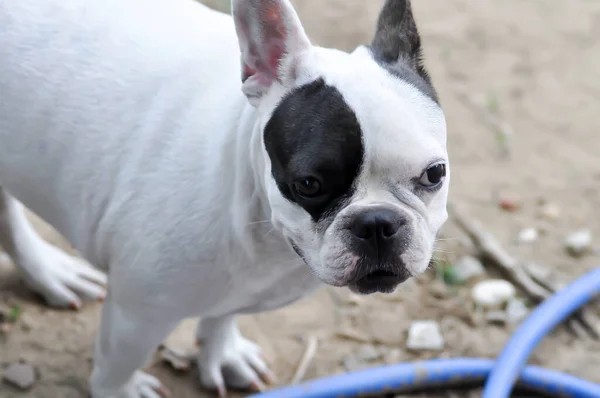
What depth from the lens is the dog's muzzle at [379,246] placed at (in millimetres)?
1533

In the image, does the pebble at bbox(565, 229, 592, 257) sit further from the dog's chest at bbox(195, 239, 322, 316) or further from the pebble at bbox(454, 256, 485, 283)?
the dog's chest at bbox(195, 239, 322, 316)

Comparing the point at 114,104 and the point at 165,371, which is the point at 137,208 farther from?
the point at 165,371

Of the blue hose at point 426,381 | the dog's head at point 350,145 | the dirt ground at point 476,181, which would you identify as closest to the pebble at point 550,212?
the dirt ground at point 476,181

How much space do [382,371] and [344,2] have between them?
2.37m

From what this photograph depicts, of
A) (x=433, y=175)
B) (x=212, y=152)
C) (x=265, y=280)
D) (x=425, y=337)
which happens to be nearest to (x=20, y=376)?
(x=265, y=280)

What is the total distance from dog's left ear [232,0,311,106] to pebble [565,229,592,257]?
6.15 feet

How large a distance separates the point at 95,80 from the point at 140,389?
1.00m

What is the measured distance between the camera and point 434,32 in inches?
165

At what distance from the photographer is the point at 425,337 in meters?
2.77

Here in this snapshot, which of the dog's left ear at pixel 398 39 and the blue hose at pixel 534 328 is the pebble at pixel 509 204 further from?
the dog's left ear at pixel 398 39

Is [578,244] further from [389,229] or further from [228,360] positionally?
[389,229]

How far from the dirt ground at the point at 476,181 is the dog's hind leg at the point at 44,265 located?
0.21 feet

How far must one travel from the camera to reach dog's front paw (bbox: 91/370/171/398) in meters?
2.38

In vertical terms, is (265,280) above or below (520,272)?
above
